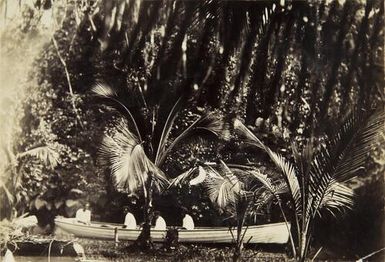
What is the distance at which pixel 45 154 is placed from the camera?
7.55ft

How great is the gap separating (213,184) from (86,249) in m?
0.68

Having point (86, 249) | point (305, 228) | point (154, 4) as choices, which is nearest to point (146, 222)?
point (86, 249)

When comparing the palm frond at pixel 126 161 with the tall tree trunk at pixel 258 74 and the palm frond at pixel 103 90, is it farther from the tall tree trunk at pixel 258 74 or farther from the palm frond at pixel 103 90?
the tall tree trunk at pixel 258 74

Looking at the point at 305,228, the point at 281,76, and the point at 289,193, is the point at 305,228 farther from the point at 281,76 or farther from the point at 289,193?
the point at 281,76

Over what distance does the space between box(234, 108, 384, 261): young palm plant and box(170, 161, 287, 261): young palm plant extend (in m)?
0.09

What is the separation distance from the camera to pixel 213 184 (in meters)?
2.28

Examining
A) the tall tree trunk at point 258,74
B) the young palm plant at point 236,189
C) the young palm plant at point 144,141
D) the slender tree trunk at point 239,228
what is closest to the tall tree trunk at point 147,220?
the young palm plant at point 144,141

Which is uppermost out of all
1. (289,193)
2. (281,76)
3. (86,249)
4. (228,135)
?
(281,76)

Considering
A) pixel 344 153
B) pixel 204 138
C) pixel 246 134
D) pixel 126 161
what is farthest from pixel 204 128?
pixel 344 153

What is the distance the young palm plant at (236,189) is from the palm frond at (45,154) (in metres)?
0.57

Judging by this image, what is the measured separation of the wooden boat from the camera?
2271 millimetres

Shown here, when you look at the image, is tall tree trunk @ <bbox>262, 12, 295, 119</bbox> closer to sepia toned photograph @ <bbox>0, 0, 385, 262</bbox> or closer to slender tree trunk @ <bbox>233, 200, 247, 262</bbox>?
sepia toned photograph @ <bbox>0, 0, 385, 262</bbox>

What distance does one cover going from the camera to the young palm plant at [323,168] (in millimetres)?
2275

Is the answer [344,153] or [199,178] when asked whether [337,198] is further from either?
[199,178]
